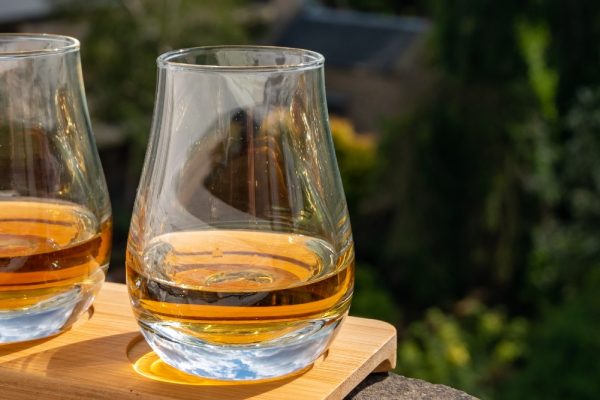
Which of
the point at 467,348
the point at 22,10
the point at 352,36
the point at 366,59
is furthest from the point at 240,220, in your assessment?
the point at 352,36

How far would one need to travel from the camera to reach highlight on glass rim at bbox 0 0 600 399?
2.27 feet

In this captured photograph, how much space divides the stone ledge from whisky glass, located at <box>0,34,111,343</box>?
22 cm

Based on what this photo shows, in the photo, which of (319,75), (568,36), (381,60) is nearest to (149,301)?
(319,75)

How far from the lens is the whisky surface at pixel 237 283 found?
0.68 meters

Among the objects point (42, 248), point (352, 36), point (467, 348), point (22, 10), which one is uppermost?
point (42, 248)

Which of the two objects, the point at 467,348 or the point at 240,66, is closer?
the point at 240,66

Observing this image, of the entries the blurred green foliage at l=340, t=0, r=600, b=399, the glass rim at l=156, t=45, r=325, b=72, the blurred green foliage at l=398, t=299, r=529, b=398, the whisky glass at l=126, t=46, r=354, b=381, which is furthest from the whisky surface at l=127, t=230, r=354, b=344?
the blurred green foliage at l=340, t=0, r=600, b=399

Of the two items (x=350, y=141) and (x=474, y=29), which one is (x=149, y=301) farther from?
Answer: (x=350, y=141)

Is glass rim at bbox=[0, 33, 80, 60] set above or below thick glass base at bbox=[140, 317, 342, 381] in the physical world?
above

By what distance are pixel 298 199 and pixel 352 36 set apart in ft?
42.2

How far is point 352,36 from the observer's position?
43.9 ft

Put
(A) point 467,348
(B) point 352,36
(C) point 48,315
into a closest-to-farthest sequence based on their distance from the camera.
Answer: (C) point 48,315, (A) point 467,348, (B) point 352,36

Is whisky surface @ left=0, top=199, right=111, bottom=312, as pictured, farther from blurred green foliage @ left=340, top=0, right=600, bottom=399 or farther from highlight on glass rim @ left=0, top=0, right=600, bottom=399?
blurred green foliage @ left=340, top=0, right=600, bottom=399

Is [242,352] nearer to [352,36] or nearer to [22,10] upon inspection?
[22,10]
